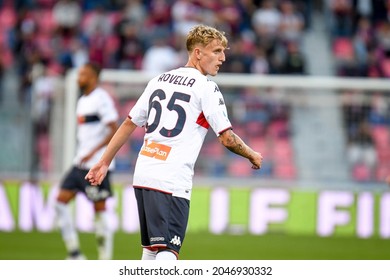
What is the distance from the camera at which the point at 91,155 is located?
39.5 feet

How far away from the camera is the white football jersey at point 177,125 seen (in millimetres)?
7570

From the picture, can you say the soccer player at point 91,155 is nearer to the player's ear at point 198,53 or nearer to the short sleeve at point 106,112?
the short sleeve at point 106,112

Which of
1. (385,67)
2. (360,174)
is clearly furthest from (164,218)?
(385,67)

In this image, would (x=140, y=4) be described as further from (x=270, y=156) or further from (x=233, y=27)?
(x=270, y=156)

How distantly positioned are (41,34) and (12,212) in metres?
6.44

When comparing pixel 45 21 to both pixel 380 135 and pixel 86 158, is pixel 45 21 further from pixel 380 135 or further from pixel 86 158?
pixel 86 158

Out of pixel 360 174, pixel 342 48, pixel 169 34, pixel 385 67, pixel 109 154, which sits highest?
pixel 169 34

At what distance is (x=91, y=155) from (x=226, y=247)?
10.3 feet

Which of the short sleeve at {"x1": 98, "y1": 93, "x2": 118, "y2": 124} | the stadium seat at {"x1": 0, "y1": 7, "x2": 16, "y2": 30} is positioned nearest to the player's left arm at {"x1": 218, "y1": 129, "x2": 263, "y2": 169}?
the short sleeve at {"x1": 98, "y1": 93, "x2": 118, "y2": 124}

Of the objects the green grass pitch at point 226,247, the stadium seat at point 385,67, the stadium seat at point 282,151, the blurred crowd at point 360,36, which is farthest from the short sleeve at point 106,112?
the stadium seat at point 385,67

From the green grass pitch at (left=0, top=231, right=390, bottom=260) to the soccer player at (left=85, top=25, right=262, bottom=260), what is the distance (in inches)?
197

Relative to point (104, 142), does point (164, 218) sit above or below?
below

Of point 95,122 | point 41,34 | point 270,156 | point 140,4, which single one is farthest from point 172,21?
point 95,122

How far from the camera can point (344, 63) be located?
21.9 metres
